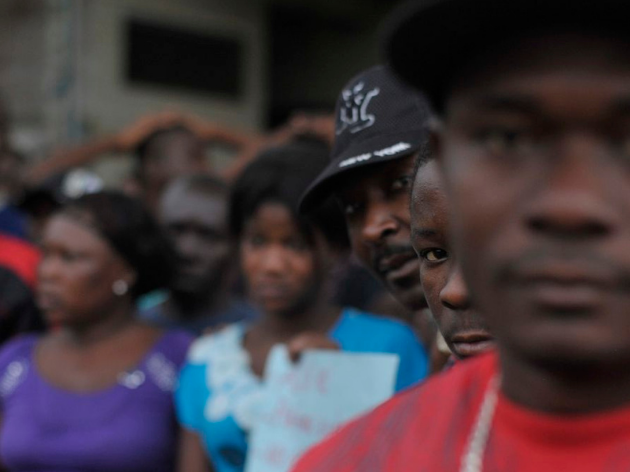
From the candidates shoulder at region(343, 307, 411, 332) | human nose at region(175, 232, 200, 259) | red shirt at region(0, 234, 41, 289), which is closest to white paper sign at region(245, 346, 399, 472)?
shoulder at region(343, 307, 411, 332)

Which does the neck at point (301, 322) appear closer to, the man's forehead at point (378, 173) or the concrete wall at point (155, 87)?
the man's forehead at point (378, 173)

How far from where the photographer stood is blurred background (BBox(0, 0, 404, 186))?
9211mm

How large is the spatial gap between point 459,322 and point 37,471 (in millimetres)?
2289

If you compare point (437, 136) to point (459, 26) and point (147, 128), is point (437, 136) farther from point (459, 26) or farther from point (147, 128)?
point (147, 128)

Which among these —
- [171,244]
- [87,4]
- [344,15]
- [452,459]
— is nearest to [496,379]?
[452,459]

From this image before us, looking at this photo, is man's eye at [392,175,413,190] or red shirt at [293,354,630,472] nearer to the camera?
red shirt at [293,354,630,472]

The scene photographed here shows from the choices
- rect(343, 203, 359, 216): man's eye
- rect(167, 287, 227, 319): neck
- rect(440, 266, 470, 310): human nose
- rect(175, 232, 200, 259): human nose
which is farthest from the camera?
rect(175, 232, 200, 259): human nose

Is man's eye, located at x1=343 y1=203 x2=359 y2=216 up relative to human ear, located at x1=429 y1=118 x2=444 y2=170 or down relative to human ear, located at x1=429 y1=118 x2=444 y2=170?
down

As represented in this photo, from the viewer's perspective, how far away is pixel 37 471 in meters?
3.61

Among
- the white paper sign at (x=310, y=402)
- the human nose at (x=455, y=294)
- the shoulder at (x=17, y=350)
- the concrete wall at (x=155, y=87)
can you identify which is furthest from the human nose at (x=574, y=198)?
the concrete wall at (x=155, y=87)

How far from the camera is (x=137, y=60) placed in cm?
955

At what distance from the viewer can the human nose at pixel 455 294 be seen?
1.69m


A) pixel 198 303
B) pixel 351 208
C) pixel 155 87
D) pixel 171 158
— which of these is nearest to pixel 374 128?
pixel 351 208

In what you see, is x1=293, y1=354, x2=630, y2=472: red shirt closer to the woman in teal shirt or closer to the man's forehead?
the man's forehead
